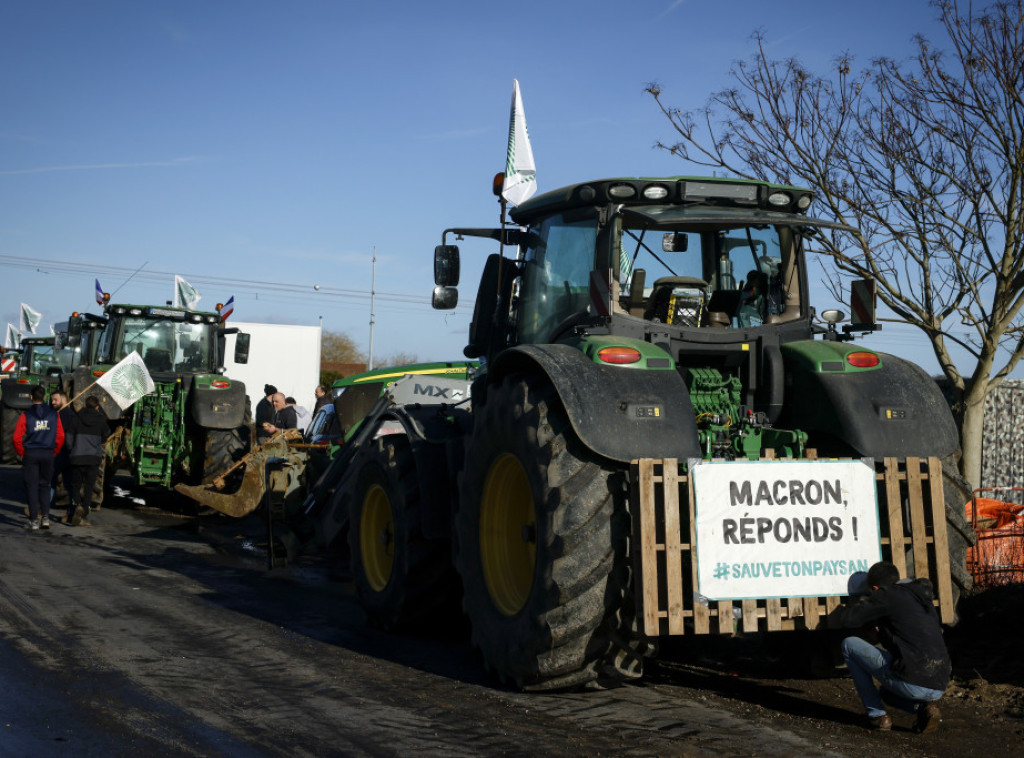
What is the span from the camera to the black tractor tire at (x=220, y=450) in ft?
46.0

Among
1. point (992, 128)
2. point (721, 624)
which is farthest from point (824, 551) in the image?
point (992, 128)

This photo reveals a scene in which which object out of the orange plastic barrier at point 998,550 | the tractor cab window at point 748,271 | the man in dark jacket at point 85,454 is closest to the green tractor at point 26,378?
the man in dark jacket at point 85,454

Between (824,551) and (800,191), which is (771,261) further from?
(824,551)

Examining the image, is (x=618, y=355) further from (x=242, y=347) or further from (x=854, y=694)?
(x=242, y=347)

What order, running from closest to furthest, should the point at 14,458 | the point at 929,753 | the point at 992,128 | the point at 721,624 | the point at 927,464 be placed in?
1. the point at 929,753
2. the point at 721,624
3. the point at 927,464
4. the point at 992,128
5. the point at 14,458

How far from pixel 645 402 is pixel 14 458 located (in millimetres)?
20274

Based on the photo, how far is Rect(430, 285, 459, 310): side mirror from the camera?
24.9ft

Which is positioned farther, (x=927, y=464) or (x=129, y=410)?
(x=129, y=410)

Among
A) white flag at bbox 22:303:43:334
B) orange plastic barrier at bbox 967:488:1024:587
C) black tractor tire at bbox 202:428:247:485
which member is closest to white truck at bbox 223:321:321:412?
white flag at bbox 22:303:43:334

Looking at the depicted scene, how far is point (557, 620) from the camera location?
205 inches

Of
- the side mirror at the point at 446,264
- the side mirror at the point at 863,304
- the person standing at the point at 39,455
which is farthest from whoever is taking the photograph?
the person standing at the point at 39,455

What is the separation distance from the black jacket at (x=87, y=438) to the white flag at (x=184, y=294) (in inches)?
209

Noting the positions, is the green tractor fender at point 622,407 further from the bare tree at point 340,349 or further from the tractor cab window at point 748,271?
the bare tree at point 340,349

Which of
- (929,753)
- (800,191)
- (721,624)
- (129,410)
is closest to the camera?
(929,753)
